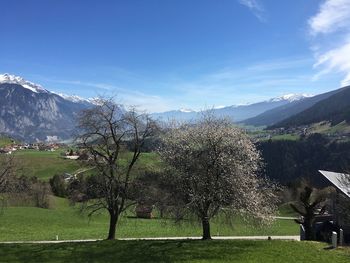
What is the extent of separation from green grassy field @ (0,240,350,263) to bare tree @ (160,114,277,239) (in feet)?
9.87

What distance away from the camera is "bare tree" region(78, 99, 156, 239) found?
38.7 metres

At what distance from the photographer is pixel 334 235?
34000 mm

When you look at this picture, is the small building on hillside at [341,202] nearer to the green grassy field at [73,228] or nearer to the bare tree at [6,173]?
the green grassy field at [73,228]

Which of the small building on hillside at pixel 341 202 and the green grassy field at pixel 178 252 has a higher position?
the small building on hillside at pixel 341 202

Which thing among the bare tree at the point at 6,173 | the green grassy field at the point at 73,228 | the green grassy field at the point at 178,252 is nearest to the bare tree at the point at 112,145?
the green grassy field at the point at 178,252

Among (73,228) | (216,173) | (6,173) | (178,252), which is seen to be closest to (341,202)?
(216,173)

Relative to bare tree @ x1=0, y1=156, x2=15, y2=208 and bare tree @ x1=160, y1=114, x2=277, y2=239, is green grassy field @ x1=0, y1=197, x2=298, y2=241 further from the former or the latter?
bare tree @ x1=160, y1=114, x2=277, y2=239

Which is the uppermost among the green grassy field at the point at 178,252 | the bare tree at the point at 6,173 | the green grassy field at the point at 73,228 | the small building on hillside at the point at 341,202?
the bare tree at the point at 6,173

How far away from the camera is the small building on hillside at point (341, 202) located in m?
41.9

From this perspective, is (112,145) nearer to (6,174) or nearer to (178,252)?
(178,252)

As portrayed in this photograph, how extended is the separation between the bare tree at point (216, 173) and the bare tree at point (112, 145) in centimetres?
360

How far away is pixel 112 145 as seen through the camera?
1574 inches

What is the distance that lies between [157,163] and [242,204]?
8.73 meters

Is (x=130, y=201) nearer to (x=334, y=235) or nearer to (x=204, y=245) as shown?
(x=204, y=245)
